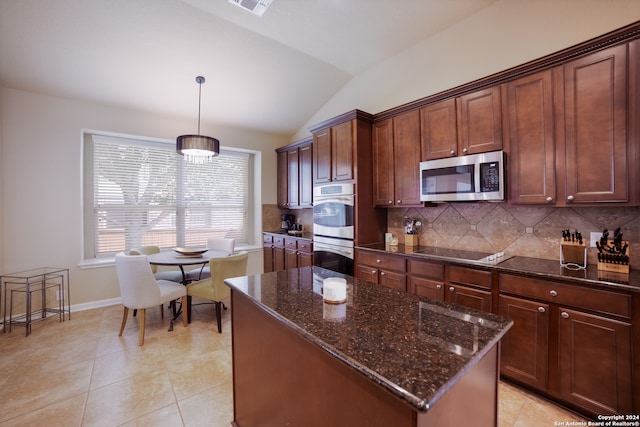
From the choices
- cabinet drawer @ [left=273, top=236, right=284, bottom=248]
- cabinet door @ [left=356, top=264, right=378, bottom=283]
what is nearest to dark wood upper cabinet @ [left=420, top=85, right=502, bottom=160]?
cabinet door @ [left=356, top=264, right=378, bottom=283]

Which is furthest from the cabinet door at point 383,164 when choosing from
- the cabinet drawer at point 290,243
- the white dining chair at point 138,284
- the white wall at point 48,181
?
the white wall at point 48,181

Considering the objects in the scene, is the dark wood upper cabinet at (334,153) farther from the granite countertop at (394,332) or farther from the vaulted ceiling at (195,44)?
the granite countertop at (394,332)

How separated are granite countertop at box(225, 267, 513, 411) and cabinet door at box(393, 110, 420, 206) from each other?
65.9 inches

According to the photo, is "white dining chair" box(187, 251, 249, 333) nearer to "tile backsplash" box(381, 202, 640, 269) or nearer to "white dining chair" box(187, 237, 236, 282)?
"white dining chair" box(187, 237, 236, 282)

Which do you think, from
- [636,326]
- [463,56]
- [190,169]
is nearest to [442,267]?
[636,326]

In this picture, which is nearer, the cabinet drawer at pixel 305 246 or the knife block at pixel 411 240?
the knife block at pixel 411 240

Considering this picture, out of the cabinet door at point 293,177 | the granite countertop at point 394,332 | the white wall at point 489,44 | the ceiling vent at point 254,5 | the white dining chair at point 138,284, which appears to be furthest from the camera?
the cabinet door at point 293,177

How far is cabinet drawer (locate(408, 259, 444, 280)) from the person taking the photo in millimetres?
2340

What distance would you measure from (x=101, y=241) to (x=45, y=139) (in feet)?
4.68

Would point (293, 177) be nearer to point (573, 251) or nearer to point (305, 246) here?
point (305, 246)

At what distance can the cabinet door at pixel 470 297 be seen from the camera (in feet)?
6.75

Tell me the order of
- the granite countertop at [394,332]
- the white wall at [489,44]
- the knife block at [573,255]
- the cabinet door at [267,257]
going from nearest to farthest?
the granite countertop at [394,332] < the knife block at [573,255] < the white wall at [489,44] < the cabinet door at [267,257]

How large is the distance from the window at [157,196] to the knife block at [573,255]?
445 cm

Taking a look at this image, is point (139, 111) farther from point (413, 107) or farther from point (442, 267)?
point (442, 267)
